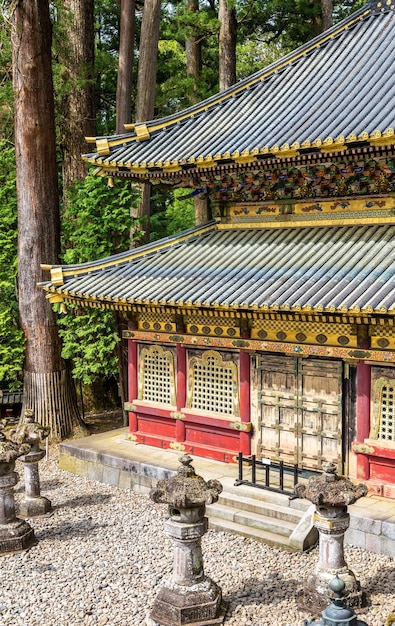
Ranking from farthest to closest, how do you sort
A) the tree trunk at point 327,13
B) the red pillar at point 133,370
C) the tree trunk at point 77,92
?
the tree trunk at point 327,13 → the tree trunk at point 77,92 → the red pillar at point 133,370

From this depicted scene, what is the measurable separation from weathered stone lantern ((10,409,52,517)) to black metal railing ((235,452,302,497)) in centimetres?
338

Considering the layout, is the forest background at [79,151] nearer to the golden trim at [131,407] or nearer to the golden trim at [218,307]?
the golden trim at [131,407]

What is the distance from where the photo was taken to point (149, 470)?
12.9 metres

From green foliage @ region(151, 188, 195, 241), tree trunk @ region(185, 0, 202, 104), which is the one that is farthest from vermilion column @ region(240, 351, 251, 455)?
green foliage @ region(151, 188, 195, 241)

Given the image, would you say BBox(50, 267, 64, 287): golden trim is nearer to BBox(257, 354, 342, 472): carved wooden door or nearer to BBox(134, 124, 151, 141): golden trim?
BBox(134, 124, 151, 141): golden trim

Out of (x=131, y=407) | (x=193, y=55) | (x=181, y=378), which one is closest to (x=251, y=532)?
(x=181, y=378)

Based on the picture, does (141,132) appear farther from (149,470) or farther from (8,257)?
(149,470)

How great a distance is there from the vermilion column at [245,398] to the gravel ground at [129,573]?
1.98m

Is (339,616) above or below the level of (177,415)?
above

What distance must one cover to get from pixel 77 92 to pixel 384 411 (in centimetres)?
1388

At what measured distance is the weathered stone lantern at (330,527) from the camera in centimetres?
803

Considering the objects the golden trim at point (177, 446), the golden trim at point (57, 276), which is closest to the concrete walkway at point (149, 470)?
the golden trim at point (177, 446)

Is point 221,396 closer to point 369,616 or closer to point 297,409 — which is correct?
point 297,409

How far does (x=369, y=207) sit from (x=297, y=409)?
3.73 metres
